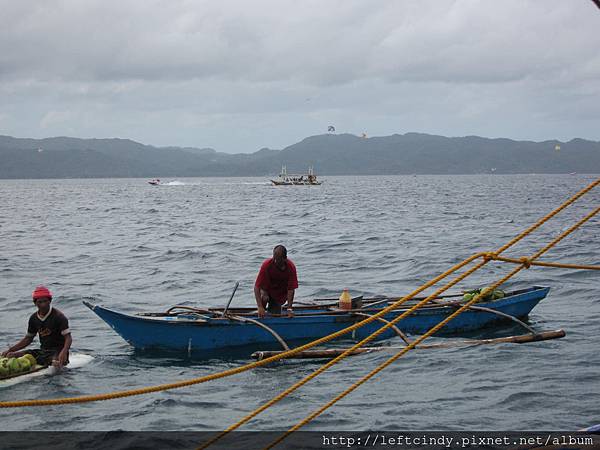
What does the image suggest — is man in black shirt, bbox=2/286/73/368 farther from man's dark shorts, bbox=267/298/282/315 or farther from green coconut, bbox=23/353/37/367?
man's dark shorts, bbox=267/298/282/315

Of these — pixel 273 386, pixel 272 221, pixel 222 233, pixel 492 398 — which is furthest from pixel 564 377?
pixel 272 221

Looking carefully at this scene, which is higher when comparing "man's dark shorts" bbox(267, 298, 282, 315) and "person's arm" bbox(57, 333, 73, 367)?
"man's dark shorts" bbox(267, 298, 282, 315)

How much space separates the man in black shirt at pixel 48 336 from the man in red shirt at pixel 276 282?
380 centimetres

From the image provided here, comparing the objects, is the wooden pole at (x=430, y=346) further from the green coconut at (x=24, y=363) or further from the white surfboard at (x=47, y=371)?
the green coconut at (x=24, y=363)

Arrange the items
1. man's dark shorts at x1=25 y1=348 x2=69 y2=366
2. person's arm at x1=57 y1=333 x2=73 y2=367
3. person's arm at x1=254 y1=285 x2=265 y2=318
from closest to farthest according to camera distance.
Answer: person's arm at x1=57 y1=333 x2=73 y2=367 < man's dark shorts at x1=25 y1=348 x2=69 y2=366 < person's arm at x1=254 y1=285 x2=265 y2=318

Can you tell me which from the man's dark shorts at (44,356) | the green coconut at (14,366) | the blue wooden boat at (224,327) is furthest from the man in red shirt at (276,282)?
the green coconut at (14,366)

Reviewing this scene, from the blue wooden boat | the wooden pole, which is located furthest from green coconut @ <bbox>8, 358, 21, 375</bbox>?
the wooden pole

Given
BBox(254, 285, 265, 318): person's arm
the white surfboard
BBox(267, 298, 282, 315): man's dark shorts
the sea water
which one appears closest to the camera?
the sea water

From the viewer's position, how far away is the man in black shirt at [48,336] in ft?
42.9

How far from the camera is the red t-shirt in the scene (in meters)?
14.7

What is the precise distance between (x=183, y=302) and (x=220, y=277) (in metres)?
5.29

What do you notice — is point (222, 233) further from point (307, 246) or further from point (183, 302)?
point (183, 302)

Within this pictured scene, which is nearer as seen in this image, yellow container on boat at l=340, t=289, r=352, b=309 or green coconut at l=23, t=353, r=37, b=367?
green coconut at l=23, t=353, r=37, b=367

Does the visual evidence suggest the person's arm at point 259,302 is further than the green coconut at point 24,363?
Yes
